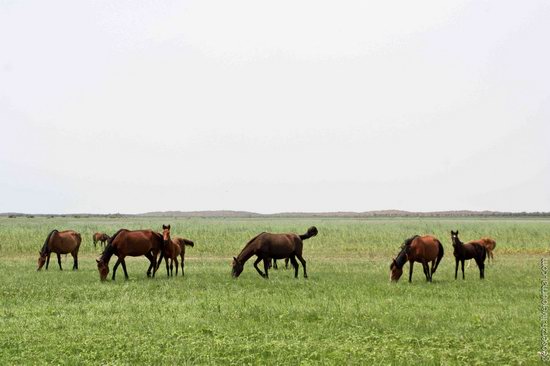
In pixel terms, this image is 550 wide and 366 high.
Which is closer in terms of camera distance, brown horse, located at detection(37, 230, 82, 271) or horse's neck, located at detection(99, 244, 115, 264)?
horse's neck, located at detection(99, 244, 115, 264)

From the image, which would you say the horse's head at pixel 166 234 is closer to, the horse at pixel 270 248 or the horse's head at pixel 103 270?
the horse's head at pixel 103 270

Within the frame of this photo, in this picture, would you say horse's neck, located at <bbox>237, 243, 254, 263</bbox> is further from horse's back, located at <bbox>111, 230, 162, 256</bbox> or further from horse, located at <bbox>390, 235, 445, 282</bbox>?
horse, located at <bbox>390, 235, 445, 282</bbox>

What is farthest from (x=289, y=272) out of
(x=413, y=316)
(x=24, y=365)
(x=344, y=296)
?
(x=24, y=365)

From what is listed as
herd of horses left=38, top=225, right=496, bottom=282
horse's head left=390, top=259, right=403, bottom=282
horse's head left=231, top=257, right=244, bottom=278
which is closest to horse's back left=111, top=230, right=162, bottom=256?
herd of horses left=38, top=225, right=496, bottom=282

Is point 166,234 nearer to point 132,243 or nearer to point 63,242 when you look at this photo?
point 132,243

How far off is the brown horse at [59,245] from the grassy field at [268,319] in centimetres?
244

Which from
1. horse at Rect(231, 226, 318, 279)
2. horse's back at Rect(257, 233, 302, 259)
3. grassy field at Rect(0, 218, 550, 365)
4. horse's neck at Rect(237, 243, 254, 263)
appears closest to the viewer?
grassy field at Rect(0, 218, 550, 365)

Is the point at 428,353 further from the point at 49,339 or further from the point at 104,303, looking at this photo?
the point at 104,303

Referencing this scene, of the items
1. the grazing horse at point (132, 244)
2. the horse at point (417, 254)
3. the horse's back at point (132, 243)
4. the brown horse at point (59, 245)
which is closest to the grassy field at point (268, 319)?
the horse at point (417, 254)

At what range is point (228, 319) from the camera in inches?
495

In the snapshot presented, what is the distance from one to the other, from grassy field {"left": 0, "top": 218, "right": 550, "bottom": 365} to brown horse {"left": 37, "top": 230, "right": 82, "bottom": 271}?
2443mm

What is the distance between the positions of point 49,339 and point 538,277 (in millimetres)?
17830

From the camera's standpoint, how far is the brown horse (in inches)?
978

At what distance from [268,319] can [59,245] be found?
54.2 feet
